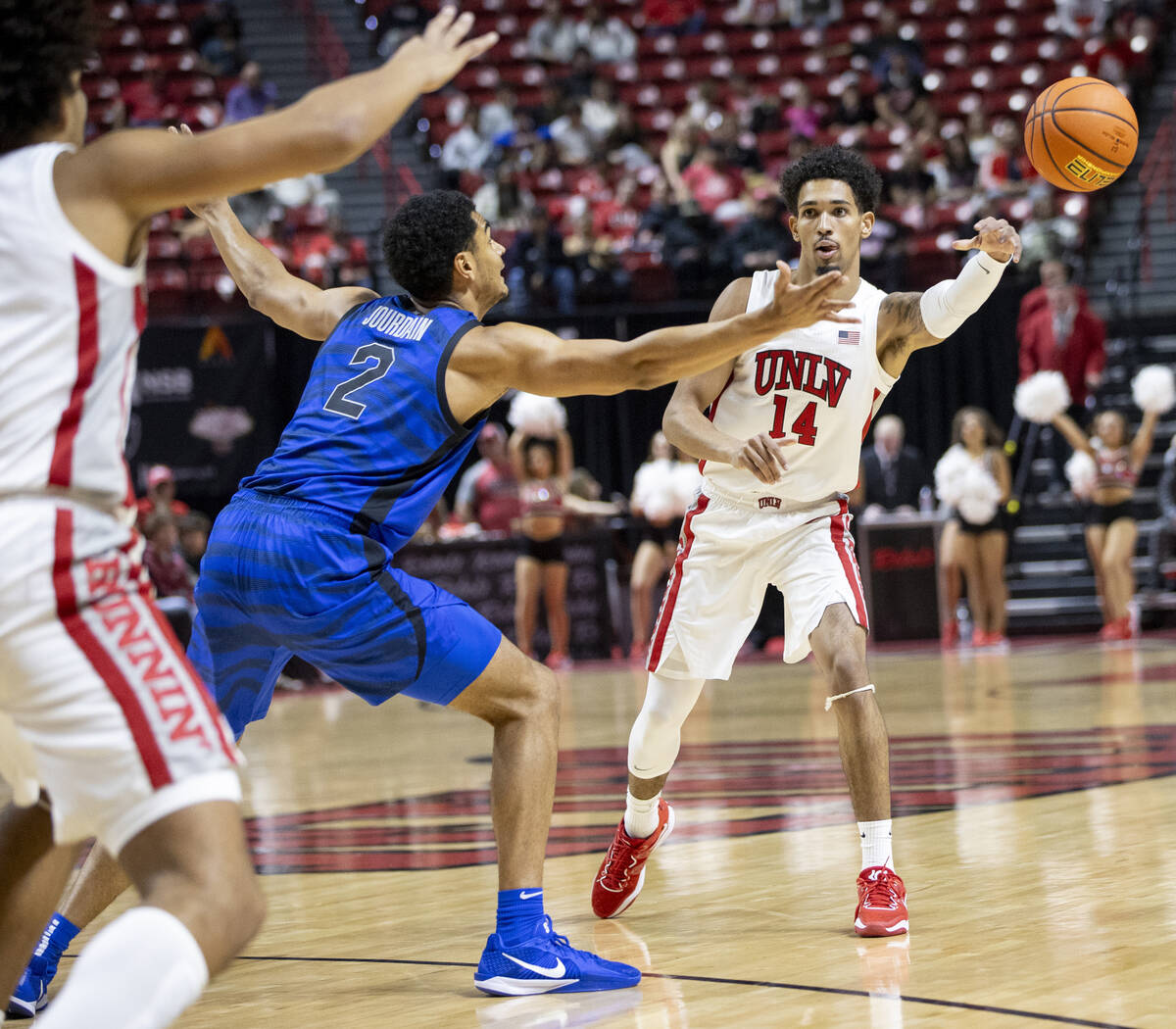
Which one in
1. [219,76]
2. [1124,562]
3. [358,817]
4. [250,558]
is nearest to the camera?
[250,558]

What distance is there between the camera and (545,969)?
360cm

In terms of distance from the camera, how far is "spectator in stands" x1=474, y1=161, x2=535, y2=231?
53.8 ft

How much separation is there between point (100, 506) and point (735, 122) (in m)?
15.3

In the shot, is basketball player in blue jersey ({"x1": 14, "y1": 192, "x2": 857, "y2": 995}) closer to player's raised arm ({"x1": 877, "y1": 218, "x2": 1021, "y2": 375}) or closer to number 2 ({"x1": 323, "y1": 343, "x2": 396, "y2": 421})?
number 2 ({"x1": 323, "y1": 343, "x2": 396, "y2": 421})

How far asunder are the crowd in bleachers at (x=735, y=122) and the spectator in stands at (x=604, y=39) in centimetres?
2

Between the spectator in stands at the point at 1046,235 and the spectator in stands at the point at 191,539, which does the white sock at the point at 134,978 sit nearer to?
the spectator in stands at the point at 191,539

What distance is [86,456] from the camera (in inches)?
97.9

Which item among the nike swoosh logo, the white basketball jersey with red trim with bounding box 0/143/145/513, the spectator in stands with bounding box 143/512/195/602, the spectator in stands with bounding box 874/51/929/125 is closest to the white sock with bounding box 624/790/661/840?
the nike swoosh logo

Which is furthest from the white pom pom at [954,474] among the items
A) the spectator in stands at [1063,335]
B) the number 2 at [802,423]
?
the number 2 at [802,423]

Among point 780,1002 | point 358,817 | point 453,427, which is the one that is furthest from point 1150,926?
point 358,817

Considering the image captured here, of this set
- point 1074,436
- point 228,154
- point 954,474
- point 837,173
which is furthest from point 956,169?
point 228,154

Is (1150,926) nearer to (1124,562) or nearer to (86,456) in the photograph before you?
(86,456)

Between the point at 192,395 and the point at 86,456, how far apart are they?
12721 millimetres

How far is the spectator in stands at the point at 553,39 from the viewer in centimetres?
1895
